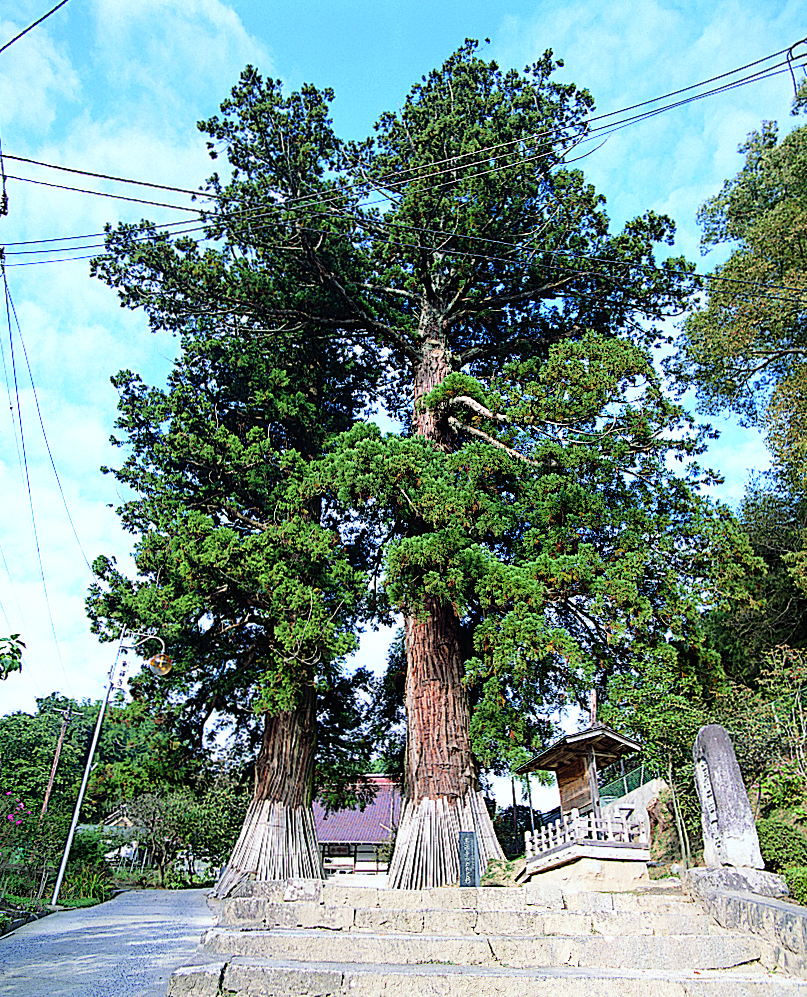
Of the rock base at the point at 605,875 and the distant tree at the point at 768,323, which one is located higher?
the distant tree at the point at 768,323

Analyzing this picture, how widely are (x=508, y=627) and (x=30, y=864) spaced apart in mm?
9261

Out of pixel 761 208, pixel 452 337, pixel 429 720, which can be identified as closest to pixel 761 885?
pixel 429 720

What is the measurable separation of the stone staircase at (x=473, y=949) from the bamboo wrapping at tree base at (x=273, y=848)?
3942mm

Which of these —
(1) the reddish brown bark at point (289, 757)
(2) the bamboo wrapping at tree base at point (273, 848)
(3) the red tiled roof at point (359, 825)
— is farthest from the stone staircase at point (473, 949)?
(3) the red tiled roof at point (359, 825)

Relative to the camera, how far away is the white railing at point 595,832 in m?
8.31

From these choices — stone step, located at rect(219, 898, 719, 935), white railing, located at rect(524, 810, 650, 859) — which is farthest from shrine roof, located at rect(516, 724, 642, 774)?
stone step, located at rect(219, 898, 719, 935)

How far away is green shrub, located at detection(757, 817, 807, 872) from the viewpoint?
7020 millimetres

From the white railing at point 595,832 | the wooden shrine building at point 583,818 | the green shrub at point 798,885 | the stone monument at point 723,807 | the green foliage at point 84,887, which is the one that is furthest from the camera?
the green foliage at point 84,887

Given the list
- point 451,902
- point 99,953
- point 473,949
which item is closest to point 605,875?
point 451,902

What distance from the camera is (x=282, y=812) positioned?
1026 centimetres

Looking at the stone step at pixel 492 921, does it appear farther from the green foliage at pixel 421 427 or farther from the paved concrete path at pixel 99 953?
the green foliage at pixel 421 427

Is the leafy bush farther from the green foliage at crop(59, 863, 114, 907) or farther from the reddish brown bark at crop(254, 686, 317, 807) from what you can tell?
the reddish brown bark at crop(254, 686, 317, 807)

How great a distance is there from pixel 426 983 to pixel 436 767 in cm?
498

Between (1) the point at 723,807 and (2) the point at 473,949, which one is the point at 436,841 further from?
(2) the point at 473,949
